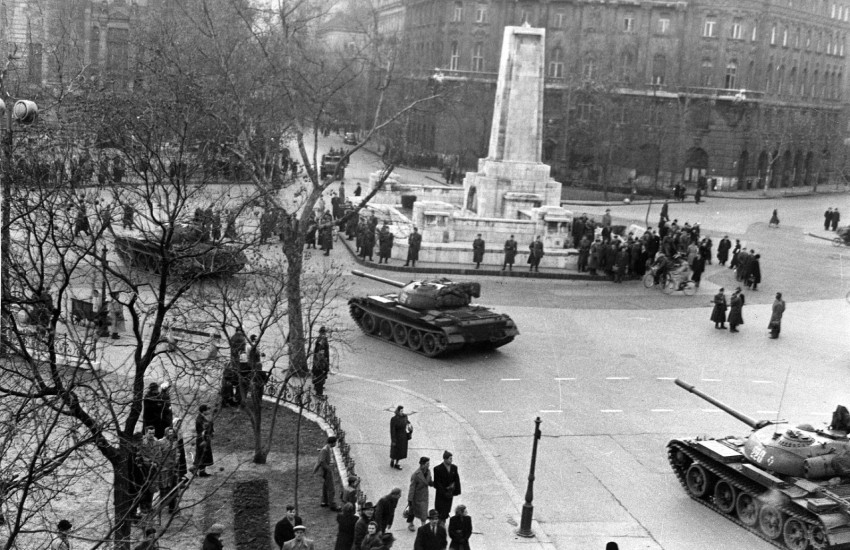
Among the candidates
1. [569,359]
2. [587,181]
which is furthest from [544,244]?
[587,181]

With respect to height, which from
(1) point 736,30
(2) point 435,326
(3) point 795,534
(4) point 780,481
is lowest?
(3) point 795,534

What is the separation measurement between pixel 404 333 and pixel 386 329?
730 millimetres

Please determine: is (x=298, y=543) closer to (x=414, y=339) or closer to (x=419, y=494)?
(x=419, y=494)

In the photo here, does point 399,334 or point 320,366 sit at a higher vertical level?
point 320,366

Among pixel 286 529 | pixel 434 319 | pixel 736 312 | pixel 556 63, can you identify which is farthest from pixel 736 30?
pixel 286 529

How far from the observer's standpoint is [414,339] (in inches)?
969

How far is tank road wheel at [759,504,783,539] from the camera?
15078 mm

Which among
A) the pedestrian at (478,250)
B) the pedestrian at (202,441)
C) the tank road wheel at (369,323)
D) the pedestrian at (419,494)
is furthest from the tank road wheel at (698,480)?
the pedestrian at (478,250)

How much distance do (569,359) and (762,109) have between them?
177 ft

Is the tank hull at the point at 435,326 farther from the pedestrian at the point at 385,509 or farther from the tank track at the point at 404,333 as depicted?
the pedestrian at the point at 385,509

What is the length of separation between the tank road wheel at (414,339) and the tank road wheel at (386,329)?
70 cm

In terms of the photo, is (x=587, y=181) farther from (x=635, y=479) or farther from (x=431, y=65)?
(x=635, y=479)

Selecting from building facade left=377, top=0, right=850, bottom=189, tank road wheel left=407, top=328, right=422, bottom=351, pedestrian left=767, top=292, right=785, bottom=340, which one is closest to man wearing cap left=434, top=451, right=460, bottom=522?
tank road wheel left=407, top=328, right=422, bottom=351

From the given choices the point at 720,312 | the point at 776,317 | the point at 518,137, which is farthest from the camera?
the point at 518,137
